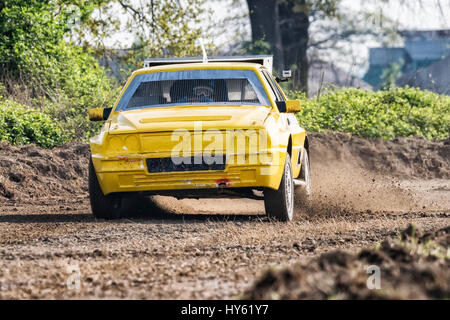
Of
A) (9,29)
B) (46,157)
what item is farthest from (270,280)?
(9,29)

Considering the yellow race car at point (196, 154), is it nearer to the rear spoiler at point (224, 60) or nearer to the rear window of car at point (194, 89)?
the rear window of car at point (194, 89)

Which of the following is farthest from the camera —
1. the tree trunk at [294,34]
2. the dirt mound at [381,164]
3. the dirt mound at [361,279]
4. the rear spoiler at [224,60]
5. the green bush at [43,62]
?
the tree trunk at [294,34]

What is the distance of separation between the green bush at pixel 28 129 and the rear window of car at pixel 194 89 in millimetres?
6849

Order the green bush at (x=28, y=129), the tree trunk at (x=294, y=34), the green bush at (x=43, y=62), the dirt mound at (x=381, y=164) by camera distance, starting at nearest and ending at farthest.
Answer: the dirt mound at (x=381, y=164) < the green bush at (x=28, y=129) < the green bush at (x=43, y=62) < the tree trunk at (x=294, y=34)

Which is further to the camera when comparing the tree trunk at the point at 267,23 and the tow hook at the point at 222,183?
the tree trunk at the point at 267,23

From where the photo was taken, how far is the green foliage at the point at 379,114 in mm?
19500

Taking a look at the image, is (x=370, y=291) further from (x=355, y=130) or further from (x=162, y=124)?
(x=355, y=130)

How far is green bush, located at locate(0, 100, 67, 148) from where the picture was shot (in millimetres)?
16062

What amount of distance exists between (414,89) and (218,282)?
58.1 ft

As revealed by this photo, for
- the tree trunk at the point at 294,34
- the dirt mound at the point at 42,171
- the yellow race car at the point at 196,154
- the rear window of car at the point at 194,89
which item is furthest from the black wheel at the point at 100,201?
the tree trunk at the point at 294,34

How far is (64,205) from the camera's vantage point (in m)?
11.8

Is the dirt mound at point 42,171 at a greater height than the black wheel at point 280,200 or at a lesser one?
lesser

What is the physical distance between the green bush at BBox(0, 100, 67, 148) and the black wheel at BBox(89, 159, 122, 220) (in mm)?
7264

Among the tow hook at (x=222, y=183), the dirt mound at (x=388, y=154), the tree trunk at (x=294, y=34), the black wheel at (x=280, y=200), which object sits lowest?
the dirt mound at (x=388, y=154)
